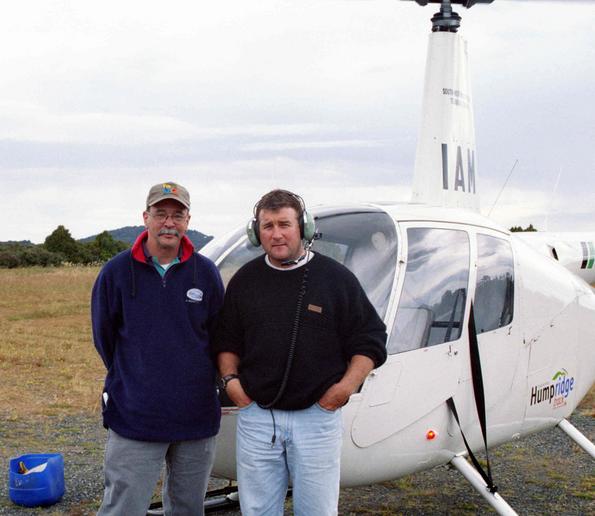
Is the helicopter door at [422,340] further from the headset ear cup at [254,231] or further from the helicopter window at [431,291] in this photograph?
the headset ear cup at [254,231]

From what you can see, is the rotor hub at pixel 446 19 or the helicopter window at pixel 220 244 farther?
the rotor hub at pixel 446 19

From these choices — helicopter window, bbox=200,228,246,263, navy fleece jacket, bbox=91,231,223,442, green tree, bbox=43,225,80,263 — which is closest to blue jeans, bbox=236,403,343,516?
navy fleece jacket, bbox=91,231,223,442

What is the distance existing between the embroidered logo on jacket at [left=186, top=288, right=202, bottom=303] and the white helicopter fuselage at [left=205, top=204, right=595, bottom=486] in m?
0.65

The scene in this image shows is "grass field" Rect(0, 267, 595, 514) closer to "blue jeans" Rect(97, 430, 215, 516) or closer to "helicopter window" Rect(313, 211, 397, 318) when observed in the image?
"blue jeans" Rect(97, 430, 215, 516)

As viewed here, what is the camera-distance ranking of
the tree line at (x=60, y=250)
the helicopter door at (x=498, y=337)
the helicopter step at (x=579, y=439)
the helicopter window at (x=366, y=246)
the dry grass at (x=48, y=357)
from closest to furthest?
the helicopter window at (x=366, y=246)
the helicopter door at (x=498, y=337)
the helicopter step at (x=579, y=439)
the dry grass at (x=48, y=357)
the tree line at (x=60, y=250)

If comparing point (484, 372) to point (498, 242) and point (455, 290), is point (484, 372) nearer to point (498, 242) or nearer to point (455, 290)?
point (455, 290)

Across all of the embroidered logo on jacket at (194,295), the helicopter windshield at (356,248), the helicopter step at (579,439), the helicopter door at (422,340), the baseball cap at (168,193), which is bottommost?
the helicopter step at (579,439)

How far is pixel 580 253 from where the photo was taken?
7203 millimetres

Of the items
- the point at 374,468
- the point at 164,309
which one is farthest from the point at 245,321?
the point at 374,468

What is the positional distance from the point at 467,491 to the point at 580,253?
2294 millimetres

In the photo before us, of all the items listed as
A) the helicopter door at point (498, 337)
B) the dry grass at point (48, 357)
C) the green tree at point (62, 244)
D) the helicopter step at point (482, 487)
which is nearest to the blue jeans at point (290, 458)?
the helicopter step at point (482, 487)

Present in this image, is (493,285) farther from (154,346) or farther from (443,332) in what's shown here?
(154,346)

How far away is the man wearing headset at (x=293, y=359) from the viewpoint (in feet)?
11.0

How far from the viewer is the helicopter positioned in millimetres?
A: 4148
